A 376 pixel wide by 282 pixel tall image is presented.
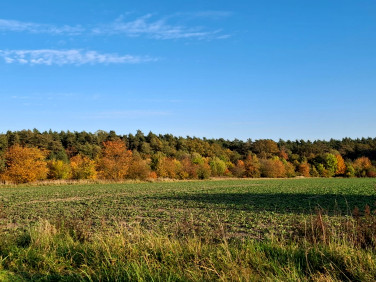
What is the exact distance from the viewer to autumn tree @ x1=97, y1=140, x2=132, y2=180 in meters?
66.3

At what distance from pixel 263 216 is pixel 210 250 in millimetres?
11700

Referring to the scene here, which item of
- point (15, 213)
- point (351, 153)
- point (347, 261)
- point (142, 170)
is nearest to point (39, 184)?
point (142, 170)

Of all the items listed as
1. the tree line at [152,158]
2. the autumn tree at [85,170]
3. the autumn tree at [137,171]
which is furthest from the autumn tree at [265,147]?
the autumn tree at [85,170]

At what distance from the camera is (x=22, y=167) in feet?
175

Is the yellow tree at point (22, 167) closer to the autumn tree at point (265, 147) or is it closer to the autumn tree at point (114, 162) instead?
the autumn tree at point (114, 162)

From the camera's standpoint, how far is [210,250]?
6562mm

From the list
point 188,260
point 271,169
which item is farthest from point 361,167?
point 188,260

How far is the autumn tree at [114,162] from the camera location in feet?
218

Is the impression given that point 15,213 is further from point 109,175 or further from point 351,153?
point 351,153

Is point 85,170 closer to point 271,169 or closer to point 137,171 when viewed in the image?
point 137,171

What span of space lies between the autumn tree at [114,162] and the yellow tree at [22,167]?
14236mm

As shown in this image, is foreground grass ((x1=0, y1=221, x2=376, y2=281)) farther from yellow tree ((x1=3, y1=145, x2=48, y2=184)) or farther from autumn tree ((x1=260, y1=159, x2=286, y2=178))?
autumn tree ((x1=260, y1=159, x2=286, y2=178))

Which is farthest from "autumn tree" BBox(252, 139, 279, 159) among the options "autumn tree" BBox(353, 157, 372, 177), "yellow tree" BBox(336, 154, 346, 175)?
"autumn tree" BBox(353, 157, 372, 177)

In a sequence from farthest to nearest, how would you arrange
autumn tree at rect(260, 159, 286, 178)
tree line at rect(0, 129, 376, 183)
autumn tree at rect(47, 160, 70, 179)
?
autumn tree at rect(260, 159, 286, 178)
autumn tree at rect(47, 160, 70, 179)
tree line at rect(0, 129, 376, 183)
